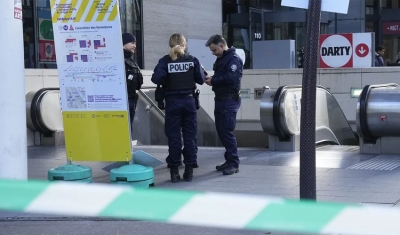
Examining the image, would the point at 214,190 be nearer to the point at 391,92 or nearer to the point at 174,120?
the point at 174,120

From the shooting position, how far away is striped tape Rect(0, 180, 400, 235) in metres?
2.42

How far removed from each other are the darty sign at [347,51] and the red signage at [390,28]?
17263mm

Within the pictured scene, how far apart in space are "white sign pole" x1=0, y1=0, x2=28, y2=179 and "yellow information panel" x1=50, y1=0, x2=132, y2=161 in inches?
28.6

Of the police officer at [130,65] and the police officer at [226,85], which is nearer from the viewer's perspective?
the police officer at [226,85]

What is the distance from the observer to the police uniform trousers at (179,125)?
7.96 metres

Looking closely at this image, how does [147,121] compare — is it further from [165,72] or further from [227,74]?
[165,72]

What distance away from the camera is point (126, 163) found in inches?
324

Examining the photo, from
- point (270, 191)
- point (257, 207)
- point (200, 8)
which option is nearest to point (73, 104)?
point (270, 191)

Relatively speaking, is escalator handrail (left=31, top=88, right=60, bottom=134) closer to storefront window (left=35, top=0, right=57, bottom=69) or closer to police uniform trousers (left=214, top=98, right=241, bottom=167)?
storefront window (left=35, top=0, right=57, bottom=69)

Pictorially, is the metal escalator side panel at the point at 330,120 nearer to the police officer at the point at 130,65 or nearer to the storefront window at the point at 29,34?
the police officer at the point at 130,65

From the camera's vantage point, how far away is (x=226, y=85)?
8.37m

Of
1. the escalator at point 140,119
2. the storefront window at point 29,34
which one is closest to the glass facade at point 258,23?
the escalator at point 140,119

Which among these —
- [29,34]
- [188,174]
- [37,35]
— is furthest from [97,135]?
[37,35]

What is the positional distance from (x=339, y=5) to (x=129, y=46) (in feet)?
11.6
